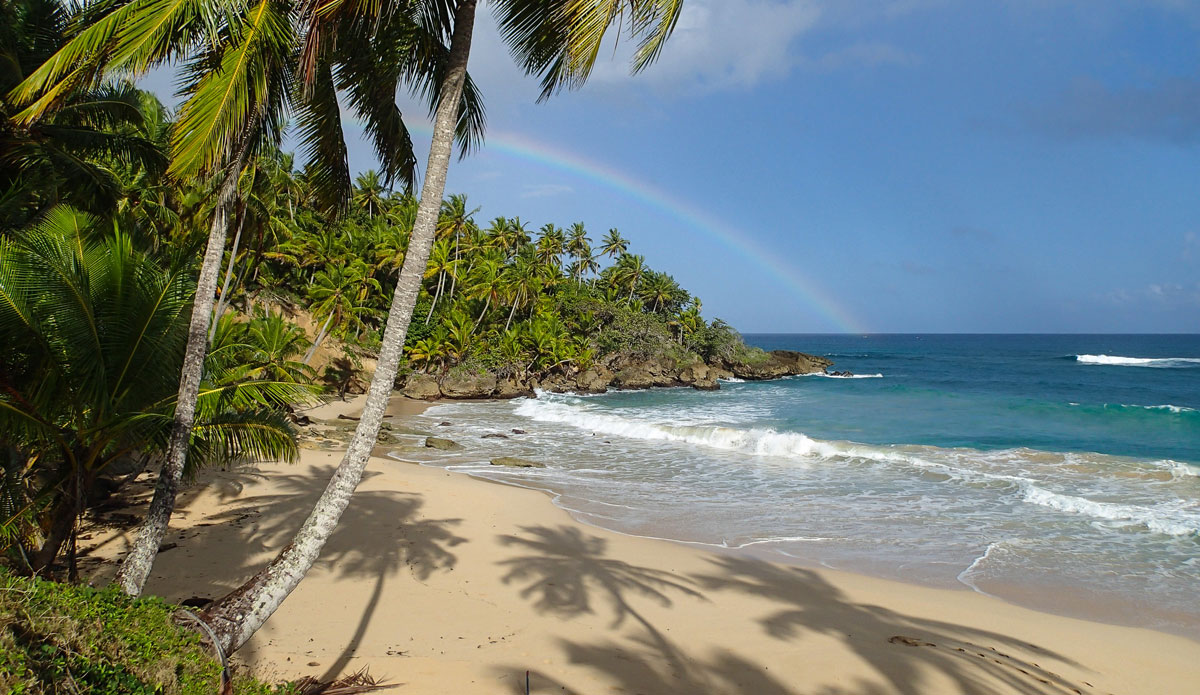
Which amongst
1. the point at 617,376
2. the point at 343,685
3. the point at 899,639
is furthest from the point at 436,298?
the point at 343,685

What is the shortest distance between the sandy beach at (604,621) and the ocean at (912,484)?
127 centimetres

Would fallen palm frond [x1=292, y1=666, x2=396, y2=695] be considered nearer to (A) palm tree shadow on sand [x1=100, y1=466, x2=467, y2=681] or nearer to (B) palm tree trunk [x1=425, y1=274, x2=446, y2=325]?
(A) palm tree shadow on sand [x1=100, y1=466, x2=467, y2=681]

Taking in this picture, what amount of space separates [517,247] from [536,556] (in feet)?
159

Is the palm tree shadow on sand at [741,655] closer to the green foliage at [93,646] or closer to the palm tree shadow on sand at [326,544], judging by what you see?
the palm tree shadow on sand at [326,544]

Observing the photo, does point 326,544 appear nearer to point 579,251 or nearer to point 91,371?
point 91,371

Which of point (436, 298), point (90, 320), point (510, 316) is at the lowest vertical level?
point (90, 320)

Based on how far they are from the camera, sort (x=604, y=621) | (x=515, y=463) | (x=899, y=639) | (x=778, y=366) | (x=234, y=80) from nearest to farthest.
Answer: (x=234, y=80), (x=899, y=639), (x=604, y=621), (x=515, y=463), (x=778, y=366)

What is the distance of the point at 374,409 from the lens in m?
4.49

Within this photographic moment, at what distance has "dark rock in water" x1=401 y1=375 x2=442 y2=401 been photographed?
35469 millimetres

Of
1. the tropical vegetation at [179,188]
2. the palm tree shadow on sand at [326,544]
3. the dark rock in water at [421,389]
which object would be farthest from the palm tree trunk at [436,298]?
the tropical vegetation at [179,188]

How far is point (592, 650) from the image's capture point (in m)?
6.27

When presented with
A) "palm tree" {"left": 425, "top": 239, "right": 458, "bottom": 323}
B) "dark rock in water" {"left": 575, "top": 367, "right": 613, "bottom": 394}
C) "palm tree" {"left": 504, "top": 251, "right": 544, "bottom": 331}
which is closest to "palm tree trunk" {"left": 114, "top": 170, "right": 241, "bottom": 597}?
"palm tree" {"left": 425, "top": 239, "right": 458, "bottom": 323}

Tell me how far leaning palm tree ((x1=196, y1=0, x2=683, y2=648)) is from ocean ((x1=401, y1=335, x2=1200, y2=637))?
7.42 m

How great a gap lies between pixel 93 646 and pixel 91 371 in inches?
112
